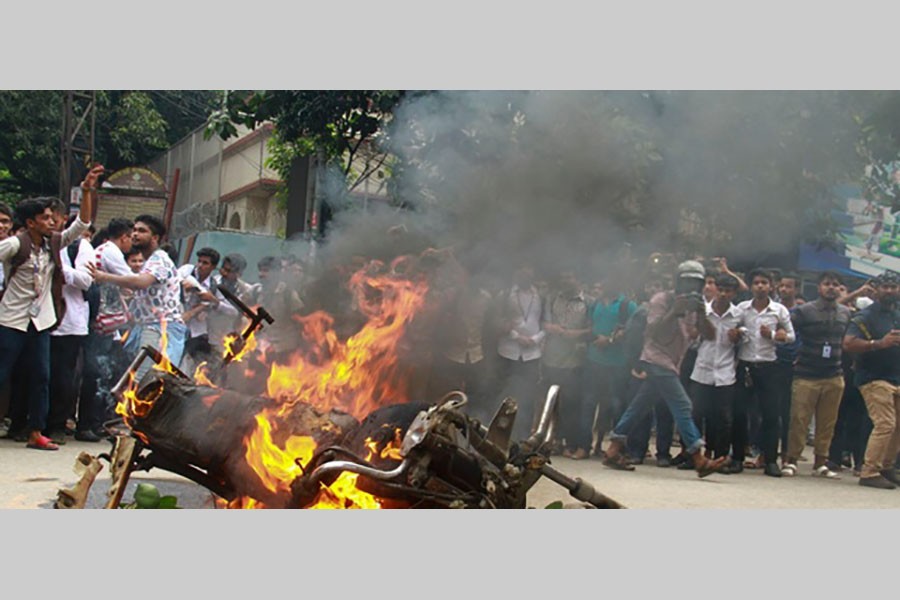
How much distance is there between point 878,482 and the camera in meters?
7.91

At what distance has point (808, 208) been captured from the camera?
335 inches

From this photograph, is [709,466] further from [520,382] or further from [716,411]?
[520,382]

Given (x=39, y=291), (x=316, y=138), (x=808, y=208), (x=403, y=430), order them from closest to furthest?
(x=403, y=430), (x=39, y=291), (x=808, y=208), (x=316, y=138)

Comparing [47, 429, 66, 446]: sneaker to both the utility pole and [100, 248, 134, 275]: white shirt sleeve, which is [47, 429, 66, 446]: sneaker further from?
the utility pole

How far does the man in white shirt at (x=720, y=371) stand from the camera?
27.5ft

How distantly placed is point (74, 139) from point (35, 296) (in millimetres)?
12942

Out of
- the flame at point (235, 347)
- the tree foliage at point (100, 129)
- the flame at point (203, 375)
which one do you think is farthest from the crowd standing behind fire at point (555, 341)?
the tree foliage at point (100, 129)

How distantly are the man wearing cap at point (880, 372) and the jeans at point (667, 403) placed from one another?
1.45m

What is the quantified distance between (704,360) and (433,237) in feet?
8.77

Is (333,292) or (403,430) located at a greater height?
(333,292)

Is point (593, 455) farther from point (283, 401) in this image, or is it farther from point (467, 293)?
point (283, 401)

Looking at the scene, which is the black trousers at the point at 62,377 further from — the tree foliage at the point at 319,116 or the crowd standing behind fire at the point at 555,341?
the tree foliage at the point at 319,116

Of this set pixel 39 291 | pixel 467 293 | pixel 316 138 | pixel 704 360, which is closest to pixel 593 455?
pixel 704 360

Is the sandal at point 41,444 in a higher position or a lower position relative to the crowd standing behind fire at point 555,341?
lower
